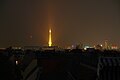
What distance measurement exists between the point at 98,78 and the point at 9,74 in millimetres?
5136

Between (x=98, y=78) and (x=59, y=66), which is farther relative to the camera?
(x=59, y=66)

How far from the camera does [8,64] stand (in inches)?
929

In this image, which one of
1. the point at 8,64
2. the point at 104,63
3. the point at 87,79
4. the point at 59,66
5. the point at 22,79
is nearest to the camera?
the point at 104,63

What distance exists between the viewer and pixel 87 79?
30328mm

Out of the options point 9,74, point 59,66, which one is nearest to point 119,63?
point 9,74

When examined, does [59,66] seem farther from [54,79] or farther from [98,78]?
[98,78]

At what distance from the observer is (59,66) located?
163 feet

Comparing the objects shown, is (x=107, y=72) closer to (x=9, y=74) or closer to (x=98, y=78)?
(x=98, y=78)

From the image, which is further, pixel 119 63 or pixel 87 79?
pixel 87 79

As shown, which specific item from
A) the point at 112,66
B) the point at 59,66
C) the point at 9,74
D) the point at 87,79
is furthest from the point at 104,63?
the point at 59,66

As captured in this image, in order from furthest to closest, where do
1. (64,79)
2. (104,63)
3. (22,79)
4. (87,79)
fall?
(64,79) < (87,79) < (22,79) < (104,63)

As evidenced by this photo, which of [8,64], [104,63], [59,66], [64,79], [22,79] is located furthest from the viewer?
[59,66]

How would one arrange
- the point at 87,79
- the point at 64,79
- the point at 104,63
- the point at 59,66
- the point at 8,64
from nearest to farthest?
the point at 104,63
the point at 8,64
the point at 87,79
the point at 64,79
the point at 59,66

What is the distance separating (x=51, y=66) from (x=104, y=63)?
1162 inches
